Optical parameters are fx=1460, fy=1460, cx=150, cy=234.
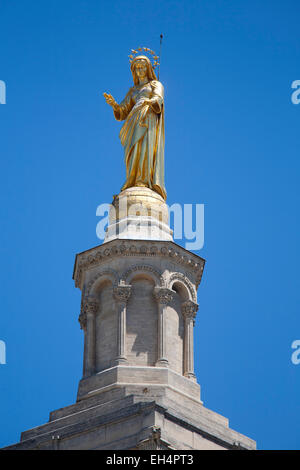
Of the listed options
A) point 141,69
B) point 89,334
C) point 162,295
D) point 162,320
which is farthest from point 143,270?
point 141,69

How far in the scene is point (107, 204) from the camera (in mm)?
64062

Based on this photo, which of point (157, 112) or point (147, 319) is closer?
point (147, 319)

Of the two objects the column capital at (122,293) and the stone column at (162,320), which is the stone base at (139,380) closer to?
the stone column at (162,320)

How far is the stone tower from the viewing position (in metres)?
54.0

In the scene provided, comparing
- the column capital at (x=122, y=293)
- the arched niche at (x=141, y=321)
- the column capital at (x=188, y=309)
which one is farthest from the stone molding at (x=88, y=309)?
the column capital at (x=188, y=309)

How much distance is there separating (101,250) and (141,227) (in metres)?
2.31

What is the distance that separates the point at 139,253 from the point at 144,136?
7034 mm

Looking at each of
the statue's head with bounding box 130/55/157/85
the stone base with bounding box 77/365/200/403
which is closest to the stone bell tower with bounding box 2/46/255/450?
the stone base with bounding box 77/365/200/403

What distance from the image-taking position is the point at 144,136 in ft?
212

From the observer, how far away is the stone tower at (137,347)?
54.0 meters

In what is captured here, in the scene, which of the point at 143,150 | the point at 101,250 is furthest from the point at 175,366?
the point at 143,150

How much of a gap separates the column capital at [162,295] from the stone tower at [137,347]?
0.13 ft
